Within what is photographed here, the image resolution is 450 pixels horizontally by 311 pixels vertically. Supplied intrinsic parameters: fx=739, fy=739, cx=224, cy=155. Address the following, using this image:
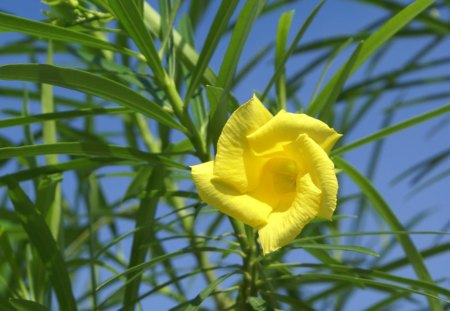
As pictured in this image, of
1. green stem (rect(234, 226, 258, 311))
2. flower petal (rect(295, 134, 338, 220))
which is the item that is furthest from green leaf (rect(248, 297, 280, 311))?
flower petal (rect(295, 134, 338, 220))

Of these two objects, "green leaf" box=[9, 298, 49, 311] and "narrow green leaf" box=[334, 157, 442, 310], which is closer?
"green leaf" box=[9, 298, 49, 311]

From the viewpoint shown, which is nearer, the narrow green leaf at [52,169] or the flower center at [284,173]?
the flower center at [284,173]

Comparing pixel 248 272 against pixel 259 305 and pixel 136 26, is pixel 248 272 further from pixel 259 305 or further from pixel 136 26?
pixel 136 26

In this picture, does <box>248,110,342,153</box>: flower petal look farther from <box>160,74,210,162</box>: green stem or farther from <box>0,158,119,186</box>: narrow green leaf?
<box>0,158,119,186</box>: narrow green leaf

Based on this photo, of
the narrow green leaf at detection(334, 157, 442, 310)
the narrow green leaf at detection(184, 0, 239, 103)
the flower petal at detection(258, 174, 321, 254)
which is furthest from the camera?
the narrow green leaf at detection(334, 157, 442, 310)

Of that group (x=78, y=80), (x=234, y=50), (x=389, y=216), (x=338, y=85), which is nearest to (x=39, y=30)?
(x=78, y=80)

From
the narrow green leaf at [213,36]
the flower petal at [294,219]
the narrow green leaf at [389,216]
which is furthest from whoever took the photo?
the narrow green leaf at [389,216]

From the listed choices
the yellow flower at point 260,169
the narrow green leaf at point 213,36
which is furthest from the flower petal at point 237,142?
the narrow green leaf at point 213,36

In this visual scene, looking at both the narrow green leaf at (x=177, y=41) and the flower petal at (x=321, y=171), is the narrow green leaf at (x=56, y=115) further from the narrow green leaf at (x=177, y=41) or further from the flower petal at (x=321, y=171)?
the flower petal at (x=321, y=171)
